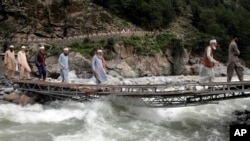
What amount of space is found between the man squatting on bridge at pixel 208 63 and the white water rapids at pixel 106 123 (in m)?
2.19

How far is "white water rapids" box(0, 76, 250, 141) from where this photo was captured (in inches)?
559

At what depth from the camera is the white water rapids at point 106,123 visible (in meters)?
14.2

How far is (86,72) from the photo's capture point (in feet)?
123

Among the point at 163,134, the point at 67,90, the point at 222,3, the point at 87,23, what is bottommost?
the point at 163,134

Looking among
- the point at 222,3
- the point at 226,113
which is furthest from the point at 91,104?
the point at 222,3

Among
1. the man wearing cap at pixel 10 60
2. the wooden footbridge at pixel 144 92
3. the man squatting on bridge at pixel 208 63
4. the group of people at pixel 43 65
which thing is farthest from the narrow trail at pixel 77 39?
the man squatting on bridge at pixel 208 63

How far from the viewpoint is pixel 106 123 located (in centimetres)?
1570

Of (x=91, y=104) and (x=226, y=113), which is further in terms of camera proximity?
(x=226, y=113)

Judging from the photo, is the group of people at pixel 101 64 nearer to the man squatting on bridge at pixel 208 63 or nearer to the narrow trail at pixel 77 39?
the man squatting on bridge at pixel 208 63

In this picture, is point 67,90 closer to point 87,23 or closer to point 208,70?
point 208,70

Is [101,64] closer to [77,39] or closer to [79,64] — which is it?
[79,64]

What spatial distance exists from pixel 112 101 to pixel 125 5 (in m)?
37.8

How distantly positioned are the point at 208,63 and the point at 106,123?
4.79 m

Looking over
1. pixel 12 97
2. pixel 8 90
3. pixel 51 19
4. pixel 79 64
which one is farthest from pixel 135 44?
pixel 12 97
